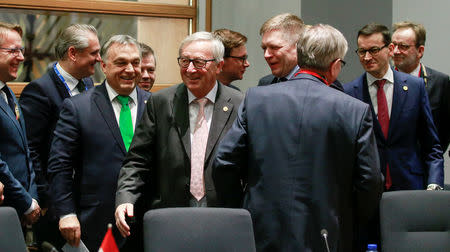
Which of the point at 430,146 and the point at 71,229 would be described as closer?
the point at 71,229

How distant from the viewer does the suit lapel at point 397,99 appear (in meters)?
3.51

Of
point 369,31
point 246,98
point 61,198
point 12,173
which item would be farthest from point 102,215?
point 369,31

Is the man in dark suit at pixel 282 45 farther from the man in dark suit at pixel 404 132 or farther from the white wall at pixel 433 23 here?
the white wall at pixel 433 23

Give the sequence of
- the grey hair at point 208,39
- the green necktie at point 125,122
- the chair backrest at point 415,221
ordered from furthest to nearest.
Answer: the green necktie at point 125,122 < the grey hair at point 208,39 < the chair backrest at point 415,221

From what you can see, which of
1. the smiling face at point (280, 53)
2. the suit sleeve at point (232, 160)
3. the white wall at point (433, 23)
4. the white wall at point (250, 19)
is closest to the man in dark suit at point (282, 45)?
the smiling face at point (280, 53)

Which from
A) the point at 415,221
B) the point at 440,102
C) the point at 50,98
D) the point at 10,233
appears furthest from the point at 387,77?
the point at 10,233

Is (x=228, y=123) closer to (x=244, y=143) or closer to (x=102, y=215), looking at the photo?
(x=244, y=143)

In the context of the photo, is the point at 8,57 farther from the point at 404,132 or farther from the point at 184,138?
the point at 404,132

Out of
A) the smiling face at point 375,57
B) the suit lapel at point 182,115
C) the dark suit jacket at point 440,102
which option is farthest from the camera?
the dark suit jacket at point 440,102

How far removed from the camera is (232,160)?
265cm

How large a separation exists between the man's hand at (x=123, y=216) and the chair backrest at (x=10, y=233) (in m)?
0.41

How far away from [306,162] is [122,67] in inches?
48.1

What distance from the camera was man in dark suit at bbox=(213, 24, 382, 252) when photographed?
8.33 feet

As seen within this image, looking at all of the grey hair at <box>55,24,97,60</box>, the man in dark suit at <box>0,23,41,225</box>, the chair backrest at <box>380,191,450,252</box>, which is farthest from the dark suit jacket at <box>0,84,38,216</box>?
the chair backrest at <box>380,191,450,252</box>
